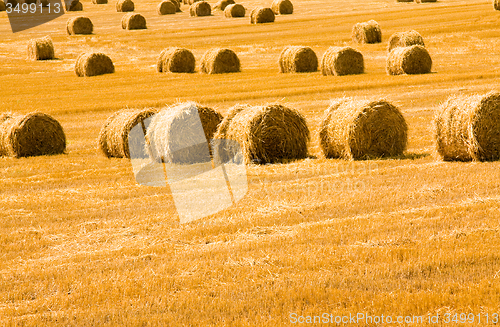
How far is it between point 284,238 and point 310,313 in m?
2.09

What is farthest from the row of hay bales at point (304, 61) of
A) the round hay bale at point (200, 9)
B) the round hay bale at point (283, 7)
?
the round hay bale at point (200, 9)

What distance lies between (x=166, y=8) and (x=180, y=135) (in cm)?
4945

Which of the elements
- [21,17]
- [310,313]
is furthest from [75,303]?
[21,17]

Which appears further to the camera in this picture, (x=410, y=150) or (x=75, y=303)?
(x=410, y=150)

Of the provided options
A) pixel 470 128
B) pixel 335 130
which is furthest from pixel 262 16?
pixel 470 128

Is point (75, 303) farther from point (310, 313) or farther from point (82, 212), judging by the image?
point (82, 212)

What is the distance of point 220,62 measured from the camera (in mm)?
29547

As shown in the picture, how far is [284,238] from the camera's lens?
7.61 m

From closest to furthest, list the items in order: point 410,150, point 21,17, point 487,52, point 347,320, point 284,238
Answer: point 347,320, point 284,238, point 410,150, point 487,52, point 21,17

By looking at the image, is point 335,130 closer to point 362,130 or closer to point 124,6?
point 362,130

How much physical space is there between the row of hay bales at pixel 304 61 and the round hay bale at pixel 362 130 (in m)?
13.7

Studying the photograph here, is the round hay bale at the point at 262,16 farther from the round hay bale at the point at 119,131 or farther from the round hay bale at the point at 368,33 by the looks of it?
the round hay bale at the point at 119,131

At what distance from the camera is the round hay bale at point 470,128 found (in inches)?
437

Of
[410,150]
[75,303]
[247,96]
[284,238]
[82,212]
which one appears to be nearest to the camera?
[75,303]
